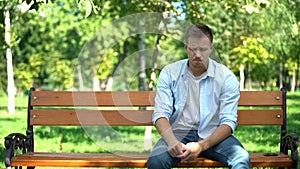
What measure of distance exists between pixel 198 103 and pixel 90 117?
1.27m

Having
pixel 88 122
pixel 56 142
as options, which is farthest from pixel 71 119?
pixel 56 142

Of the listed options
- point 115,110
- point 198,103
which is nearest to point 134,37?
point 115,110

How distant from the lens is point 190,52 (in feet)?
15.5

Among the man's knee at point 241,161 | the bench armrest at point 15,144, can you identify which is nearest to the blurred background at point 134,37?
the bench armrest at point 15,144

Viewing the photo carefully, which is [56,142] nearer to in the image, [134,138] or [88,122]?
[134,138]

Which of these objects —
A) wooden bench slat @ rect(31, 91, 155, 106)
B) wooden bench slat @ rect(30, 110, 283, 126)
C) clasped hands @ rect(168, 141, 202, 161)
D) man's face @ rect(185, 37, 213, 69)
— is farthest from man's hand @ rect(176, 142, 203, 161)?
wooden bench slat @ rect(31, 91, 155, 106)

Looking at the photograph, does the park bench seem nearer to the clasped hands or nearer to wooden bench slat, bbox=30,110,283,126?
wooden bench slat, bbox=30,110,283,126

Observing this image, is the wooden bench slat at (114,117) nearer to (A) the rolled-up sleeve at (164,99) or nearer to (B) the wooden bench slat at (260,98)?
(B) the wooden bench slat at (260,98)

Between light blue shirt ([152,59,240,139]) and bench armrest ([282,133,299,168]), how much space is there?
48cm

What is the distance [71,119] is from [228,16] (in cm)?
1981

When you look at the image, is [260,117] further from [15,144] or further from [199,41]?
[15,144]

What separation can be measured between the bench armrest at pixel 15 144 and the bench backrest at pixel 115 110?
0.85ft

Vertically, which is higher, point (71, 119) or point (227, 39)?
point (227, 39)

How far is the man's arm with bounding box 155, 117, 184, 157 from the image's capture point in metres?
4.55
